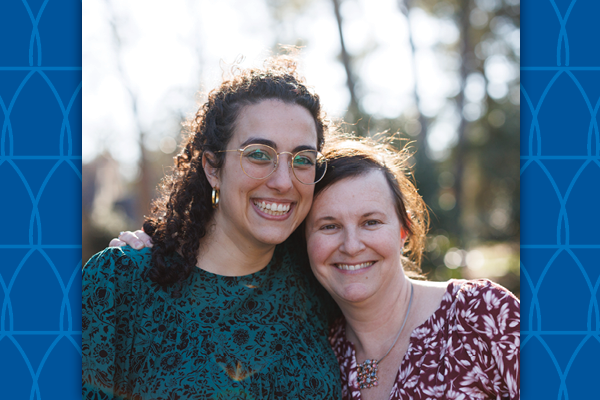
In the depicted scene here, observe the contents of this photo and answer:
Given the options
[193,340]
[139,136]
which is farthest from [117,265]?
[139,136]

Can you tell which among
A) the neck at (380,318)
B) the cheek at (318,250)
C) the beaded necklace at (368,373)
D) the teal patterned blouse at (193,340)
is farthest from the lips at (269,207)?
the beaded necklace at (368,373)

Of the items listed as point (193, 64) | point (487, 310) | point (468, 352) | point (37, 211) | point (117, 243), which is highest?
point (193, 64)

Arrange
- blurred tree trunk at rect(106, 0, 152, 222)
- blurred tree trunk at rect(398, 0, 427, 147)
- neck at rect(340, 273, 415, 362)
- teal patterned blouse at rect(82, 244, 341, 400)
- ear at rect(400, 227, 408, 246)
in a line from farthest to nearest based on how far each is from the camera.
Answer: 1. blurred tree trunk at rect(398, 0, 427, 147)
2. ear at rect(400, 227, 408, 246)
3. neck at rect(340, 273, 415, 362)
4. blurred tree trunk at rect(106, 0, 152, 222)
5. teal patterned blouse at rect(82, 244, 341, 400)

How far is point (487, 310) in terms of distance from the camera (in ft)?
5.37

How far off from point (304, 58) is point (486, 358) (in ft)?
5.79

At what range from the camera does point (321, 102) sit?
6.63 ft

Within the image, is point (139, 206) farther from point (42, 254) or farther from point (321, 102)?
point (321, 102)

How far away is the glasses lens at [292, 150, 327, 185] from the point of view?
5.77 ft

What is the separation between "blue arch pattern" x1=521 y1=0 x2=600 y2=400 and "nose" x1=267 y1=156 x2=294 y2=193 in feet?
3.39

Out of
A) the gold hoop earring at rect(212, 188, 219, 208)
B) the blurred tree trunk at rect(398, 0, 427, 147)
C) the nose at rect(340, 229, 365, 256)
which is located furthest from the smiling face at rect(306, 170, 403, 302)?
the blurred tree trunk at rect(398, 0, 427, 147)

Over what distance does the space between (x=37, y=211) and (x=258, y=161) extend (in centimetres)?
93

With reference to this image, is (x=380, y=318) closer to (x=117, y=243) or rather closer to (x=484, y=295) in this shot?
(x=484, y=295)

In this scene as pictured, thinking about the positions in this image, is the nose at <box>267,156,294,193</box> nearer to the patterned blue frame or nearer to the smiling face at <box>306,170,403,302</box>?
the smiling face at <box>306,170,403,302</box>

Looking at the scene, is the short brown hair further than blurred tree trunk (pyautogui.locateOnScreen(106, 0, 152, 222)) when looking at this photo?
Yes
